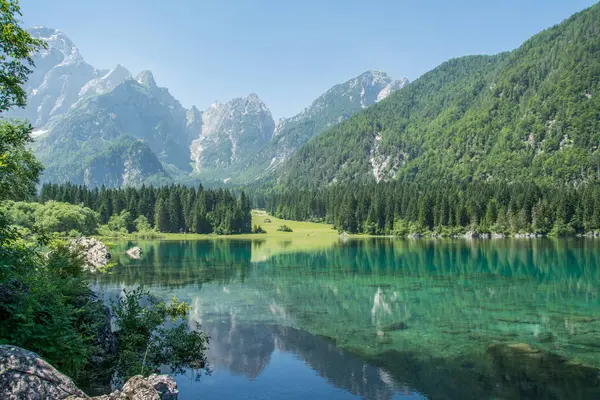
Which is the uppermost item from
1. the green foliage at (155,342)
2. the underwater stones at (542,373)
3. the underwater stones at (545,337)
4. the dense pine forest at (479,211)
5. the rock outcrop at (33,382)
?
the dense pine forest at (479,211)

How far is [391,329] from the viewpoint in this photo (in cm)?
3534

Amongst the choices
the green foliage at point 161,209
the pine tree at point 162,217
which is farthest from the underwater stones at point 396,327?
the pine tree at point 162,217

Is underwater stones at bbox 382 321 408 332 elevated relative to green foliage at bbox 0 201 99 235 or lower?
lower

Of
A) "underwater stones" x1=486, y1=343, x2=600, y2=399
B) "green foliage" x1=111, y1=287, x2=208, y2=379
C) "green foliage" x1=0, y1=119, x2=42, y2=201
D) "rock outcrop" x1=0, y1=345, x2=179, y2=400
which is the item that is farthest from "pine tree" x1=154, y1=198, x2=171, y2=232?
"rock outcrop" x1=0, y1=345, x2=179, y2=400

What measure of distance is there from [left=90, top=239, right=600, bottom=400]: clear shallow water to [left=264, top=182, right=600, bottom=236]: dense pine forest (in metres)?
93.4

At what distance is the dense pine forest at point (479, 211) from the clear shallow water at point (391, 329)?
93.4m

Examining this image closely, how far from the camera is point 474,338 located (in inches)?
1270

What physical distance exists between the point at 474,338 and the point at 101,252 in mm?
70336

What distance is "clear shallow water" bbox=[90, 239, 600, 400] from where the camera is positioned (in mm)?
23609

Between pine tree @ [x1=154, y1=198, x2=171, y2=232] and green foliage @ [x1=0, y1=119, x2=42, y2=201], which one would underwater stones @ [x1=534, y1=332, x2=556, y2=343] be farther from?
pine tree @ [x1=154, y1=198, x2=171, y2=232]

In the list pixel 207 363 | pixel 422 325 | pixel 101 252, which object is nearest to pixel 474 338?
Result: pixel 422 325

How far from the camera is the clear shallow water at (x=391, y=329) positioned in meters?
23.6

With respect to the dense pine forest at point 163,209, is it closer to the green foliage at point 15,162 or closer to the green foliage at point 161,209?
the green foliage at point 161,209

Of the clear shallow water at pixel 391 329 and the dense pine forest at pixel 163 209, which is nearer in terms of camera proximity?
the clear shallow water at pixel 391 329
